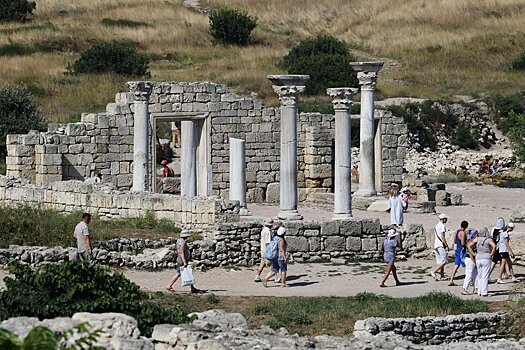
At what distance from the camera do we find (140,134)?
33.5 meters

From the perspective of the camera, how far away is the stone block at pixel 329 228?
27.8m

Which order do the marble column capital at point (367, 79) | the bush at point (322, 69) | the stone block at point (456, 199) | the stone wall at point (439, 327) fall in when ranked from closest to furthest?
the stone wall at point (439, 327)
the marble column capital at point (367, 79)
the stone block at point (456, 199)
the bush at point (322, 69)

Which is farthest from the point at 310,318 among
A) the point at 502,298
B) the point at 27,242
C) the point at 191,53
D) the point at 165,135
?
the point at 191,53

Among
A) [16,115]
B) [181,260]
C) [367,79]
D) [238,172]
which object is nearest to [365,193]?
[367,79]

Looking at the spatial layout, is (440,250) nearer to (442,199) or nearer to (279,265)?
(279,265)

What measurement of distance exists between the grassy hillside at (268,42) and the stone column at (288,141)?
13.6 m

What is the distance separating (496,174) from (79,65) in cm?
1394

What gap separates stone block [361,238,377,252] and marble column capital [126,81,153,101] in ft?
24.9

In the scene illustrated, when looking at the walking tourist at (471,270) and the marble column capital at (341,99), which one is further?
the marble column capital at (341,99)

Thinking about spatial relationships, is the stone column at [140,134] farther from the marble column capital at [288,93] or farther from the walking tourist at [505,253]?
the walking tourist at [505,253]

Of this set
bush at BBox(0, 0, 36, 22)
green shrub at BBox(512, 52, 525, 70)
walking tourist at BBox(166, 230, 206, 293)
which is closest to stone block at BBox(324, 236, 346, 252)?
walking tourist at BBox(166, 230, 206, 293)

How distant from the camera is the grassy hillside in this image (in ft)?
166

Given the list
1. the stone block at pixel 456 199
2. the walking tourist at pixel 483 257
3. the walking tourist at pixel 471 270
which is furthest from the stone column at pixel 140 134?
the walking tourist at pixel 483 257

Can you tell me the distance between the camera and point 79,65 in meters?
50.6
